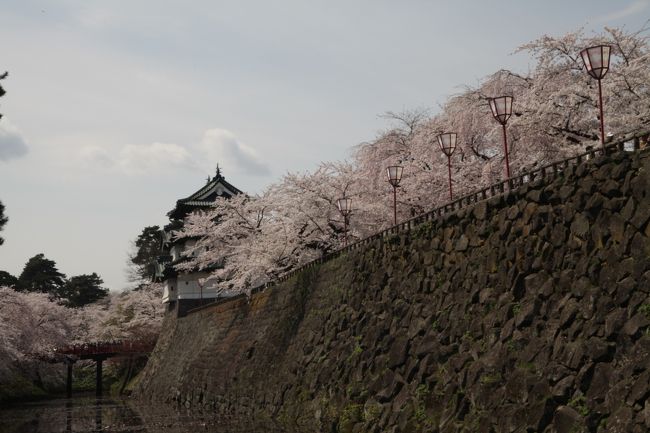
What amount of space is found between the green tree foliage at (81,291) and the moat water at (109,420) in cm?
3885

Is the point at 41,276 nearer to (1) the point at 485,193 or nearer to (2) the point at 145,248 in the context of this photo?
(2) the point at 145,248

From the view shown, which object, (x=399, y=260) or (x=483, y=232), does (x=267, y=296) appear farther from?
(x=483, y=232)

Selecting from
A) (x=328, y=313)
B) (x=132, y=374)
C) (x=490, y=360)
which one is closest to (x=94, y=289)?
(x=132, y=374)

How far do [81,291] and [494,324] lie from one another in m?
66.2

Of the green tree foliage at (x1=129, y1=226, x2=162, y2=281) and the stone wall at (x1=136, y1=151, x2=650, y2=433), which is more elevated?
the green tree foliage at (x1=129, y1=226, x2=162, y2=281)

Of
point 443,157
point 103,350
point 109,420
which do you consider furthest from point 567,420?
point 103,350

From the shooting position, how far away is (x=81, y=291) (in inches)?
2849

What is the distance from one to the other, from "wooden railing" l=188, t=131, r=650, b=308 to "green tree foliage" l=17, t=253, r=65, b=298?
4256cm

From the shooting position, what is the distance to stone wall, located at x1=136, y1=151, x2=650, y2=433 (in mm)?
9773

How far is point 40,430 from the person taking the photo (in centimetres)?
2292

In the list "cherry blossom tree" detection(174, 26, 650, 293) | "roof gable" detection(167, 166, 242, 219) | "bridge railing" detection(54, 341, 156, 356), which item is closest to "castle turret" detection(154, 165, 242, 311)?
"roof gable" detection(167, 166, 242, 219)

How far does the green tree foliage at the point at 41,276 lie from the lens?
69500 mm

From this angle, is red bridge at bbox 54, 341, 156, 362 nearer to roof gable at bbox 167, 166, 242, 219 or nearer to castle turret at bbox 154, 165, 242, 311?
castle turret at bbox 154, 165, 242, 311

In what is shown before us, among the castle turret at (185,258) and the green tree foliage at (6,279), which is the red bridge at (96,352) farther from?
the green tree foliage at (6,279)
